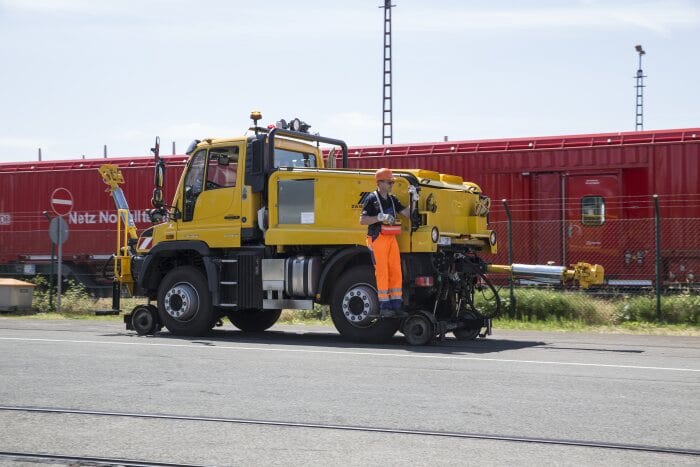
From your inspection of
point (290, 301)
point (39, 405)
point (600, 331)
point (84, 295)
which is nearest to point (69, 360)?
point (39, 405)

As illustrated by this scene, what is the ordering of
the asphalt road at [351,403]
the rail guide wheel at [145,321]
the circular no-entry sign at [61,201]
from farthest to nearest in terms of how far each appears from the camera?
the circular no-entry sign at [61,201] → the rail guide wheel at [145,321] → the asphalt road at [351,403]

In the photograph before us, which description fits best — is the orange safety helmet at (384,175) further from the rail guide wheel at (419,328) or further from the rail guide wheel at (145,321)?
the rail guide wheel at (145,321)

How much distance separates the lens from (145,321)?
14422 mm

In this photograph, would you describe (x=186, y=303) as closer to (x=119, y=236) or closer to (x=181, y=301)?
(x=181, y=301)

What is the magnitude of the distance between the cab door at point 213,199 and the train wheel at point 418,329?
2.84 metres

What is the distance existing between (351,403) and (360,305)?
503cm

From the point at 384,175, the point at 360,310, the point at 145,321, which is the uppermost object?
the point at 384,175

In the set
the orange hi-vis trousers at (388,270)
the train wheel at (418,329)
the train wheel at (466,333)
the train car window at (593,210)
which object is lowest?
the train wheel at (466,333)

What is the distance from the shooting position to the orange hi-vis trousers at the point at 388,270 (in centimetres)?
1211

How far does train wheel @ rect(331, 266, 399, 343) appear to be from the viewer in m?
12.6

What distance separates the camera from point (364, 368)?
9.80 metres

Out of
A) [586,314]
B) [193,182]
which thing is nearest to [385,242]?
[193,182]

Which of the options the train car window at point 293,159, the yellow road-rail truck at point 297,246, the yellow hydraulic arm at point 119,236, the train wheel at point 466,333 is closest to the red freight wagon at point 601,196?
the yellow road-rail truck at point 297,246

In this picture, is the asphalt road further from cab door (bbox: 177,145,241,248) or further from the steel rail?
cab door (bbox: 177,145,241,248)
